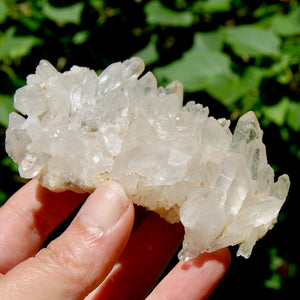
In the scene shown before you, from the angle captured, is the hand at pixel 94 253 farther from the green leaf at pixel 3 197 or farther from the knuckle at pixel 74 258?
the green leaf at pixel 3 197

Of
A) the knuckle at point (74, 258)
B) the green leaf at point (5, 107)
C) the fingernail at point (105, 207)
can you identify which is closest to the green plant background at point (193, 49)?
the green leaf at point (5, 107)

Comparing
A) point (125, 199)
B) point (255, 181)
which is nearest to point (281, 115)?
point (255, 181)

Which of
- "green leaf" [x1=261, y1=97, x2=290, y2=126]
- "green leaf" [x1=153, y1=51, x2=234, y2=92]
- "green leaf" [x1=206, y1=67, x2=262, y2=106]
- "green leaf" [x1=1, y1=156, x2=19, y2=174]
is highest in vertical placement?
"green leaf" [x1=153, y1=51, x2=234, y2=92]

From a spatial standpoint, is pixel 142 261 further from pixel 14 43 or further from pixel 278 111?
pixel 14 43

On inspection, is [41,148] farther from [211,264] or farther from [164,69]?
[164,69]


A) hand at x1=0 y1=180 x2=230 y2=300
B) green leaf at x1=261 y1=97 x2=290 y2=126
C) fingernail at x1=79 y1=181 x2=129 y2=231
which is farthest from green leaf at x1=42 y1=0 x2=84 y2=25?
fingernail at x1=79 y1=181 x2=129 y2=231

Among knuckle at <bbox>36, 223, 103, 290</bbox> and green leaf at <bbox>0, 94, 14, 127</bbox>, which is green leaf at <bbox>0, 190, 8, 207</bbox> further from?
knuckle at <bbox>36, 223, 103, 290</bbox>

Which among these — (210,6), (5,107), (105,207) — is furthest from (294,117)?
(5,107)
